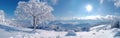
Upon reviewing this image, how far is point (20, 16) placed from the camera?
40.6 m

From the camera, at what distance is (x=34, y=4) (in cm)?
3969

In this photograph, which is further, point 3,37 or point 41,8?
point 41,8

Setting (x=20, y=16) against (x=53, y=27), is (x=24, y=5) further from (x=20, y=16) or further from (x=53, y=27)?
(x=53, y=27)

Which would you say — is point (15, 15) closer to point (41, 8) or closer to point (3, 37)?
point (41, 8)

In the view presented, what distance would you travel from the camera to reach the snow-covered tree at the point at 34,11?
39.8 meters

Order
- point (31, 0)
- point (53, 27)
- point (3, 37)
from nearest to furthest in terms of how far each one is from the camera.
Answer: point (3, 37), point (31, 0), point (53, 27)

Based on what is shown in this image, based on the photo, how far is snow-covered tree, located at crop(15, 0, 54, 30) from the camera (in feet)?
130

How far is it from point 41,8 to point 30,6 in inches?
80.9

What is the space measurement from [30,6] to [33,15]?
172 centimetres

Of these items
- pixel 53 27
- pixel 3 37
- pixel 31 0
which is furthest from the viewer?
→ pixel 53 27

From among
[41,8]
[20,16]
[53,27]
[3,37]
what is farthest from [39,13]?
[53,27]

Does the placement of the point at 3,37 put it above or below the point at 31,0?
below

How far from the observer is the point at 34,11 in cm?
3966

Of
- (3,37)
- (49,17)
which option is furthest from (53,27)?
(3,37)
